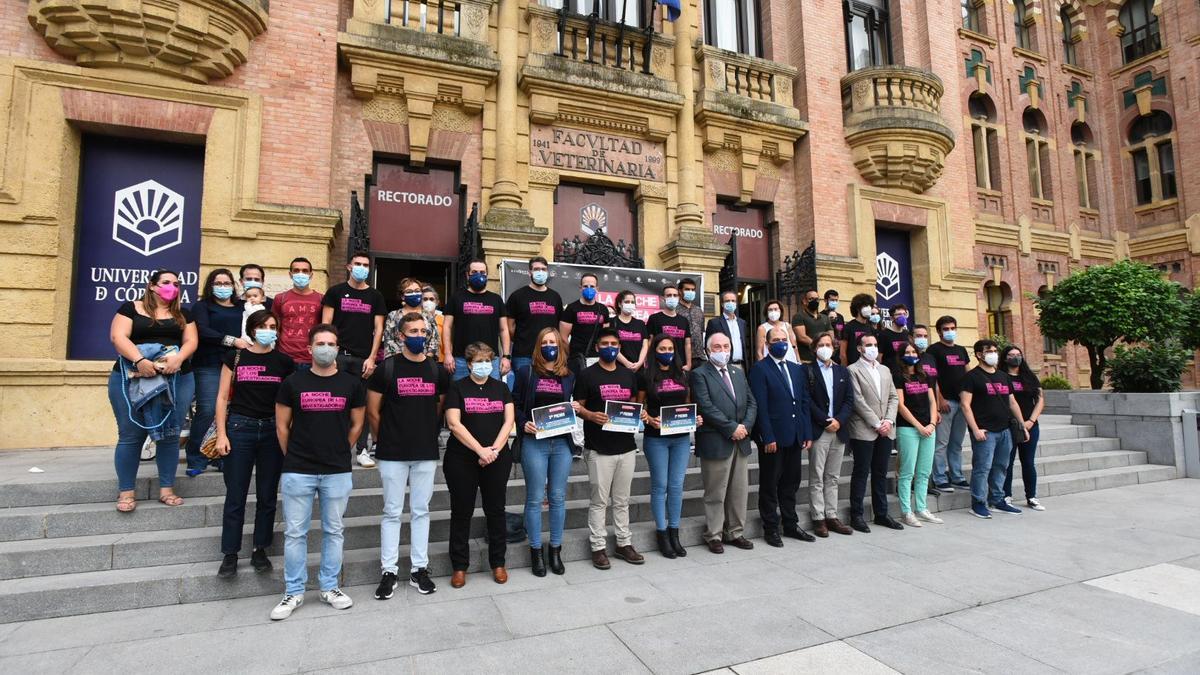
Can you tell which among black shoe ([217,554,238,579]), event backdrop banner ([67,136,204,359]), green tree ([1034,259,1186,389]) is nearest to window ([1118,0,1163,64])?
green tree ([1034,259,1186,389])

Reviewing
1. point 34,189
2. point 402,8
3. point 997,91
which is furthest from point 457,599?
point 997,91

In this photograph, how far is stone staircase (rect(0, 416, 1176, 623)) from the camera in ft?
14.1

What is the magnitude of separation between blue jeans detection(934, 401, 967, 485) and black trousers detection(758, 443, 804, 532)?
9.18 feet

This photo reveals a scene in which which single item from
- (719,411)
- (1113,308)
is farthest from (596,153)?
(1113,308)

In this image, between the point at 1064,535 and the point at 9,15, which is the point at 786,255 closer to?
the point at 1064,535

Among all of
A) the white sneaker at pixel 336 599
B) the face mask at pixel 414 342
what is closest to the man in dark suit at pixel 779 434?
the face mask at pixel 414 342

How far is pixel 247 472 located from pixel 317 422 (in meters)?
0.83

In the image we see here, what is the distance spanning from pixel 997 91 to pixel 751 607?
20.9 meters

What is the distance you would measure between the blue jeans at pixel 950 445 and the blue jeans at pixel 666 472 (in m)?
4.16

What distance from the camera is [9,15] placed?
8.02 metres

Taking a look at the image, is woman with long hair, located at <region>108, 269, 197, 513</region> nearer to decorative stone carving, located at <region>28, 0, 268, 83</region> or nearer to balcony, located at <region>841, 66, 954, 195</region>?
decorative stone carving, located at <region>28, 0, 268, 83</region>

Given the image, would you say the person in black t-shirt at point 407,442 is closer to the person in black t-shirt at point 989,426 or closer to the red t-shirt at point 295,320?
the red t-shirt at point 295,320

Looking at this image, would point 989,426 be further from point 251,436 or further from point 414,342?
point 251,436

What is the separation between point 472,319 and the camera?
20.4 ft
